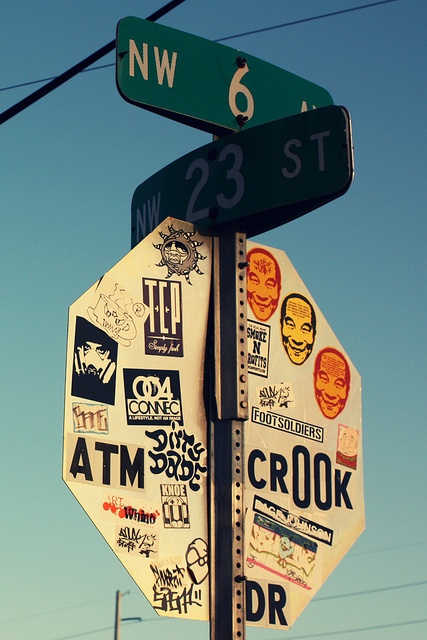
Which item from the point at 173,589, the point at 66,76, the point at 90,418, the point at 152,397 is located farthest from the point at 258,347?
the point at 66,76

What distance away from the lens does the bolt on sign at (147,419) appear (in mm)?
3088

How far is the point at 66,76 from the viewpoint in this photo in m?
3.97

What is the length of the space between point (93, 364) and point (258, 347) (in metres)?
0.64

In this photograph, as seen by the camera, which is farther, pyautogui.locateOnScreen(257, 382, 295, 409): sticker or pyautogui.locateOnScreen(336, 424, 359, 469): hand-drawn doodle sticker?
pyautogui.locateOnScreen(336, 424, 359, 469): hand-drawn doodle sticker

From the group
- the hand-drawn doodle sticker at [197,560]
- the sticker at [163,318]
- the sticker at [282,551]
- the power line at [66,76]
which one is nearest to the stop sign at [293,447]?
the sticker at [282,551]

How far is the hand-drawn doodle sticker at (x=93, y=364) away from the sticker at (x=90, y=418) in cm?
2

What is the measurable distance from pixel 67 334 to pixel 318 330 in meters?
0.99

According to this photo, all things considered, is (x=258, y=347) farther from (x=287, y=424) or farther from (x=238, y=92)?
(x=238, y=92)

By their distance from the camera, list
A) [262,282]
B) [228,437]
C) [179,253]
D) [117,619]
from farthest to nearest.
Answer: [117,619], [262,282], [179,253], [228,437]

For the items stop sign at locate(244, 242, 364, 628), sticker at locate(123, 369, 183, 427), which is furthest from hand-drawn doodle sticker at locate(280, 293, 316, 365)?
sticker at locate(123, 369, 183, 427)

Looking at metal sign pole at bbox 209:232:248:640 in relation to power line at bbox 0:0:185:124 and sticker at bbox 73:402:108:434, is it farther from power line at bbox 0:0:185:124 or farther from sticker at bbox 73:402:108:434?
power line at bbox 0:0:185:124

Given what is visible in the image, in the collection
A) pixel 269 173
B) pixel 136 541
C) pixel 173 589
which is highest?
pixel 269 173

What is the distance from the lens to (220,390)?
3453mm

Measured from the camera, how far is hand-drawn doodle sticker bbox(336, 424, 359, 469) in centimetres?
366
